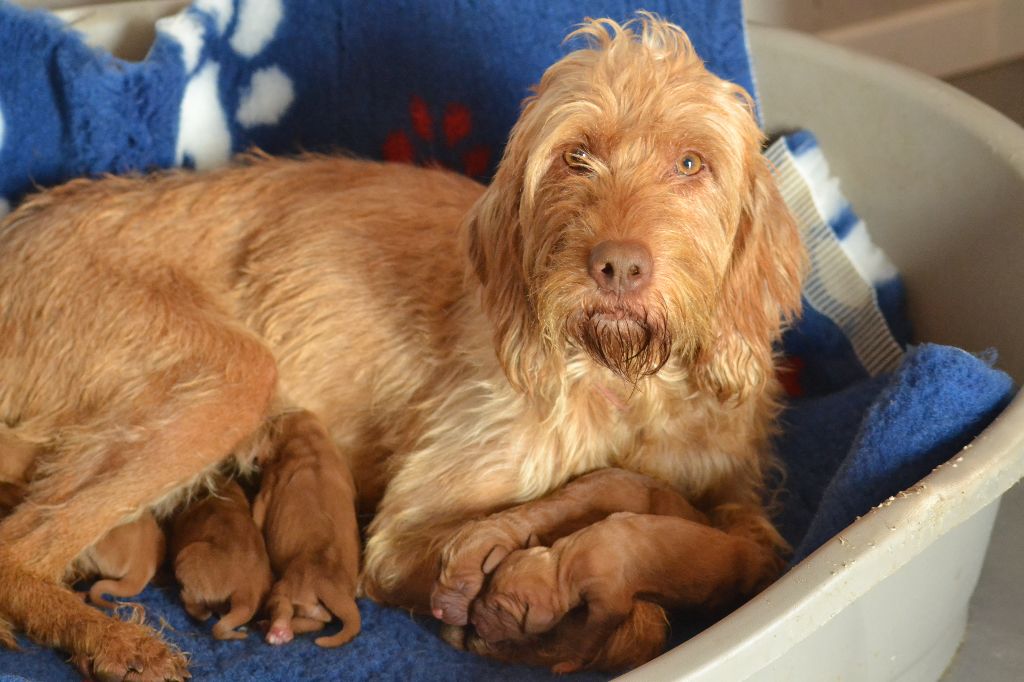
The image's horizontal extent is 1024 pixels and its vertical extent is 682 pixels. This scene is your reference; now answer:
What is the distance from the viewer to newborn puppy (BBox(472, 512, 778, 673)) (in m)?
2.35

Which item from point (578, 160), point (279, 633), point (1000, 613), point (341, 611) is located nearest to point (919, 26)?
point (1000, 613)

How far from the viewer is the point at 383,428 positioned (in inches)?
120

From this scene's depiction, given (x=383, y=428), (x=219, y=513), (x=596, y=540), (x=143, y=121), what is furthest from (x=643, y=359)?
(x=143, y=121)

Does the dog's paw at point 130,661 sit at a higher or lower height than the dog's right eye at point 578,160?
lower

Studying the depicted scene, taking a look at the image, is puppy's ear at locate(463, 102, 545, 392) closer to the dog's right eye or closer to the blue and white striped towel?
the dog's right eye

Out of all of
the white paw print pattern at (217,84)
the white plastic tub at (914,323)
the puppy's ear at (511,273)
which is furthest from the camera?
the white paw print pattern at (217,84)

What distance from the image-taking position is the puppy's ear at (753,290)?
2.45m

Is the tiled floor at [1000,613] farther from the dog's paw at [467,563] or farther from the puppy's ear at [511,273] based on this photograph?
the puppy's ear at [511,273]

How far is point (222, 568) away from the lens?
8.73 feet

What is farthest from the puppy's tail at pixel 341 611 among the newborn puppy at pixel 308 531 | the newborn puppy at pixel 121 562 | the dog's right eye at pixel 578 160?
the dog's right eye at pixel 578 160

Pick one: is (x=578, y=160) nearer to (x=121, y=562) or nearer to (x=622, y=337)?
(x=622, y=337)

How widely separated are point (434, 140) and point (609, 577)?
1.80 meters

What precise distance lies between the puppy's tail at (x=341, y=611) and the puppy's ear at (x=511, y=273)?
62cm

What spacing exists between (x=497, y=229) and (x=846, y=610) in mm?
1044
